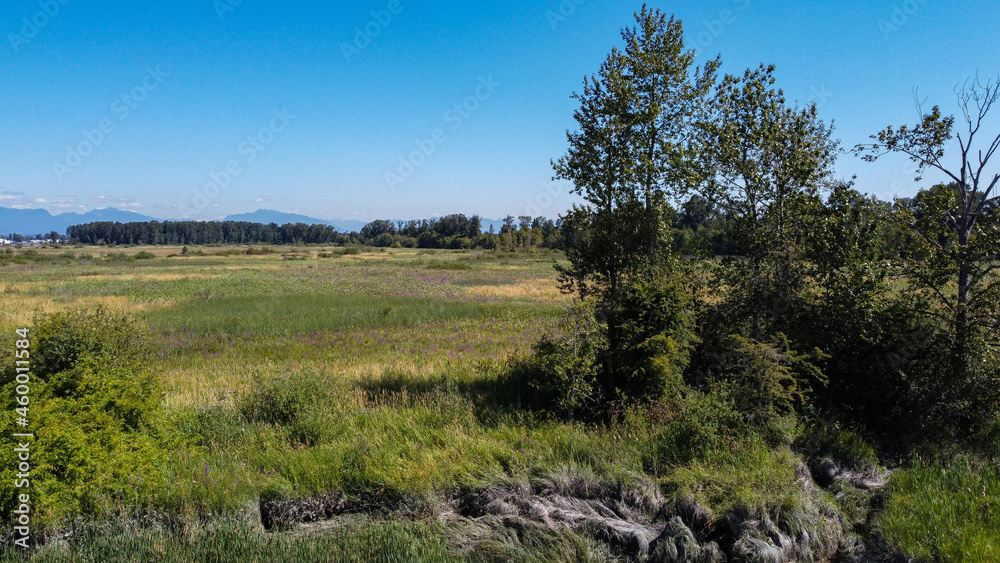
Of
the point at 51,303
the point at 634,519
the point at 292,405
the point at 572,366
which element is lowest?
the point at 51,303

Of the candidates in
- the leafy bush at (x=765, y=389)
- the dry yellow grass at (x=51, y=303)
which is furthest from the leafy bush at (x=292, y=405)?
the dry yellow grass at (x=51, y=303)

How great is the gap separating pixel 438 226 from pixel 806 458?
179189 mm

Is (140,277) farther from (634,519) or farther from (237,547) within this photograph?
(634,519)

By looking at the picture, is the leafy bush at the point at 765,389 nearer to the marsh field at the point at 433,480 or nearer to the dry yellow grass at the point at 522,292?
the marsh field at the point at 433,480

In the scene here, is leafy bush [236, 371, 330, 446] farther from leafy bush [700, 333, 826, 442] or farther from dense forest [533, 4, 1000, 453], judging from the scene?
leafy bush [700, 333, 826, 442]

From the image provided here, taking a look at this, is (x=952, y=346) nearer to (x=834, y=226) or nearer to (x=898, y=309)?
(x=898, y=309)

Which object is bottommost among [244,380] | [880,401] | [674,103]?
[244,380]

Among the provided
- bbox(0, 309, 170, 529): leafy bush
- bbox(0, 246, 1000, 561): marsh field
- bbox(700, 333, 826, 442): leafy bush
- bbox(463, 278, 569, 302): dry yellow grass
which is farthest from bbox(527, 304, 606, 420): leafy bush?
bbox(463, 278, 569, 302): dry yellow grass

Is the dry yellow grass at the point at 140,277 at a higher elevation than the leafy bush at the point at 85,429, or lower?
lower

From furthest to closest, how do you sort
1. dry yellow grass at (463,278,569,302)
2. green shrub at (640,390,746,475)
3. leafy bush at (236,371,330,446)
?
dry yellow grass at (463,278,569,302), leafy bush at (236,371,330,446), green shrub at (640,390,746,475)

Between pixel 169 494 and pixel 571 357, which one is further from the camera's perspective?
pixel 571 357

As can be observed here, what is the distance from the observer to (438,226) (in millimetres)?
182875

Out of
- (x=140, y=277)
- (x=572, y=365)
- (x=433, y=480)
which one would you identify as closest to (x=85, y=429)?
(x=433, y=480)

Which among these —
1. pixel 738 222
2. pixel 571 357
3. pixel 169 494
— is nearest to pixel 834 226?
pixel 738 222
